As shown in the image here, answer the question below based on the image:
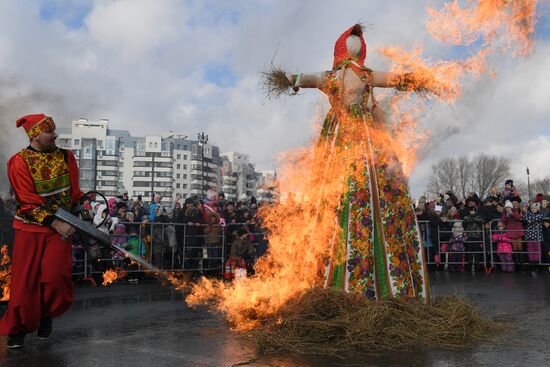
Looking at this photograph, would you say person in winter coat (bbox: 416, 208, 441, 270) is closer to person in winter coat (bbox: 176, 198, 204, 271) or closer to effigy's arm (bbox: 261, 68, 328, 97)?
person in winter coat (bbox: 176, 198, 204, 271)

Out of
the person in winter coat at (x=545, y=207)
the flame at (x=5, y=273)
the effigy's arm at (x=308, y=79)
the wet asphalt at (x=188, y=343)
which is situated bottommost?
the wet asphalt at (x=188, y=343)

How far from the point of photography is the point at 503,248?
13680mm

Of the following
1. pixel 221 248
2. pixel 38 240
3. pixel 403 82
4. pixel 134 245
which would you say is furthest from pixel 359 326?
pixel 221 248

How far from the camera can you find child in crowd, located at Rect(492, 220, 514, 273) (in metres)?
13.6

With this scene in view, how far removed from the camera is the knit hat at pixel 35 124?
16.2 ft

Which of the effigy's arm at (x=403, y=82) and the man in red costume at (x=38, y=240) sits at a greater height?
the effigy's arm at (x=403, y=82)

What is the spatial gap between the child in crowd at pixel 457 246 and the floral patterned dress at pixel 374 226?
951 cm

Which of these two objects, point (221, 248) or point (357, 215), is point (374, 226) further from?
point (221, 248)

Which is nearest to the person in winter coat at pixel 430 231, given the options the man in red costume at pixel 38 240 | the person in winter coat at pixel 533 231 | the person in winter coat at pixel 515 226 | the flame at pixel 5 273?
the person in winter coat at pixel 515 226

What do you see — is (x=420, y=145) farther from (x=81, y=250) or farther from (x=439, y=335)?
(x=81, y=250)

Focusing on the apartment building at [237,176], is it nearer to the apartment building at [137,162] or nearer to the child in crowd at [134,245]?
the apartment building at [137,162]

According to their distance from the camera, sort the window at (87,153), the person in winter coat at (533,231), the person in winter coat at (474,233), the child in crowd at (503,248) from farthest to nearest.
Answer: the window at (87,153)
the person in winter coat at (474,233)
the child in crowd at (503,248)
the person in winter coat at (533,231)

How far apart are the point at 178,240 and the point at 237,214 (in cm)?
163

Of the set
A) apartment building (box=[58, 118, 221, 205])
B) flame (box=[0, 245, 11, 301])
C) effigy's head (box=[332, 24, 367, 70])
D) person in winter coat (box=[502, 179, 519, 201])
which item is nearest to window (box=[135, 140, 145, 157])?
apartment building (box=[58, 118, 221, 205])
